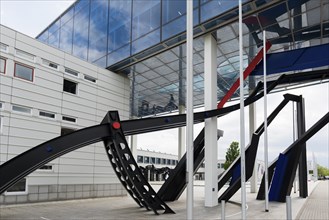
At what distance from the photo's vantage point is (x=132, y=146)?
33188 mm

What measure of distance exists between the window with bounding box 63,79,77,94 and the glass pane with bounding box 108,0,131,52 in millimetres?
4443

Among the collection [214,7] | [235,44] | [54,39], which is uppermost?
[54,39]

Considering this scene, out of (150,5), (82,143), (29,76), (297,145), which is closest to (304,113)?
(297,145)

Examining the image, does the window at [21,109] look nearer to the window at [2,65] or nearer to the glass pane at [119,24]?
the window at [2,65]

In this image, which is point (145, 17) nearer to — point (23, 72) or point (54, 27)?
point (23, 72)

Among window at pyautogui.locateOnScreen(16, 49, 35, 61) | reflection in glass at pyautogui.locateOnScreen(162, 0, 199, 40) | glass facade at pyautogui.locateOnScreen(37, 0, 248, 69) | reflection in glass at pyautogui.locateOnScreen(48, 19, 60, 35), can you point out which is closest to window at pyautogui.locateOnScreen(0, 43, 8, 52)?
window at pyautogui.locateOnScreen(16, 49, 35, 61)

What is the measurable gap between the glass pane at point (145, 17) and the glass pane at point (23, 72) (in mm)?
7052

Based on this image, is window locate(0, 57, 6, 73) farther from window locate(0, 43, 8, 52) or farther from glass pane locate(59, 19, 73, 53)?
glass pane locate(59, 19, 73, 53)

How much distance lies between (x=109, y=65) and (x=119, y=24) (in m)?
2.95

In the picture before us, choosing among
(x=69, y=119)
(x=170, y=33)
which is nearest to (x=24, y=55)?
(x=69, y=119)

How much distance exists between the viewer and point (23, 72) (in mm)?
16531

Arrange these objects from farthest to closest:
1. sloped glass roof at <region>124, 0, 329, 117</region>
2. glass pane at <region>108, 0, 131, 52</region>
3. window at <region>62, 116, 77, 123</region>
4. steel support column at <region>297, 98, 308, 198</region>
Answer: glass pane at <region>108, 0, 131, 52</region>, steel support column at <region>297, 98, 308, 198</region>, window at <region>62, 116, 77, 123</region>, sloped glass roof at <region>124, 0, 329, 117</region>

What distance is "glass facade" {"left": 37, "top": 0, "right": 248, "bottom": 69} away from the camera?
17672 millimetres

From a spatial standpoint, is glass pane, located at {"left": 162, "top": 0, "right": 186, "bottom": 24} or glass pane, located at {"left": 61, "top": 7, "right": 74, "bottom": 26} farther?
glass pane, located at {"left": 61, "top": 7, "right": 74, "bottom": 26}
